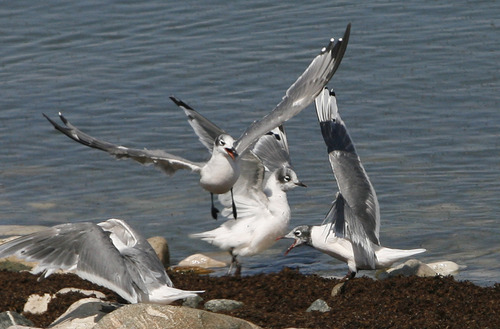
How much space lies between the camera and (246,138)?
31.5 feet

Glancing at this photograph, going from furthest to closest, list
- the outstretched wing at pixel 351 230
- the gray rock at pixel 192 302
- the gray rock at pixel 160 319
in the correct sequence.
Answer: the outstretched wing at pixel 351 230
the gray rock at pixel 192 302
the gray rock at pixel 160 319

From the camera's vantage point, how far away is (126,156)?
9305 millimetres

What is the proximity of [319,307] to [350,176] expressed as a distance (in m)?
1.99

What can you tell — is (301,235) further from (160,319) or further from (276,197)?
(160,319)

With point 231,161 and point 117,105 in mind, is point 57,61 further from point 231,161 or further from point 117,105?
point 231,161

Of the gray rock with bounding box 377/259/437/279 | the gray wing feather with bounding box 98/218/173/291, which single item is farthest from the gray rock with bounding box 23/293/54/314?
the gray rock with bounding box 377/259/437/279

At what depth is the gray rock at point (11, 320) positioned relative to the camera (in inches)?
281

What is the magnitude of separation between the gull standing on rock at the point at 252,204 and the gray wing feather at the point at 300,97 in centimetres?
68

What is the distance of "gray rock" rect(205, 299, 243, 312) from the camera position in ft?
24.8

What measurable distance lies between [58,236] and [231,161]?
9.60ft

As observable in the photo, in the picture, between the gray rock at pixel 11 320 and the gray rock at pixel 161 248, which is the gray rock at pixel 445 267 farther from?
the gray rock at pixel 11 320

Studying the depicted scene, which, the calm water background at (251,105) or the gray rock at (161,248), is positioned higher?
the calm water background at (251,105)

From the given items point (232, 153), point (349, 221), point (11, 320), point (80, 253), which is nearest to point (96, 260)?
point (80, 253)

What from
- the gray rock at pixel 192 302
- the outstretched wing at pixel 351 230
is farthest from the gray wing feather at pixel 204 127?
the gray rock at pixel 192 302
